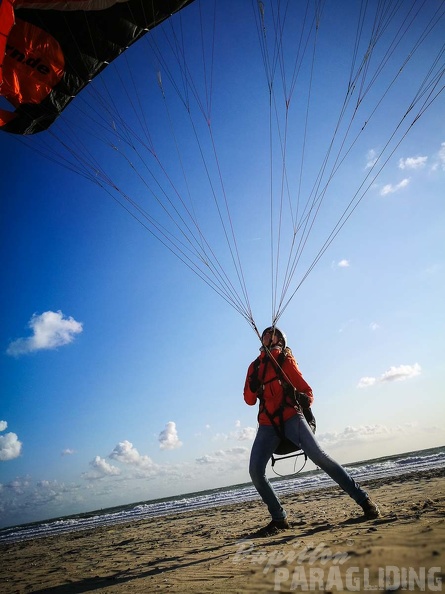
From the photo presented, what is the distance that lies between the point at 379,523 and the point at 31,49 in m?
9.90

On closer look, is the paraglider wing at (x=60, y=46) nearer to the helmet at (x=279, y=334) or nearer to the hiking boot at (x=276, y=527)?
the helmet at (x=279, y=334)

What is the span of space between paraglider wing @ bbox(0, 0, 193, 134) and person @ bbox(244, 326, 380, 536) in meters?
7.21

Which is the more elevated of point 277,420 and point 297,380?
point 297,380

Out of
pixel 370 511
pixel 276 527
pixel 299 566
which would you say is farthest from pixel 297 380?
pixel 299 566

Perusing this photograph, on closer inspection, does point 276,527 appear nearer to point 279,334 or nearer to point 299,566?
point 299,566

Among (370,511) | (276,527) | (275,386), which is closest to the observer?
(370,511)

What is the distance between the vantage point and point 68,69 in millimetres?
6914

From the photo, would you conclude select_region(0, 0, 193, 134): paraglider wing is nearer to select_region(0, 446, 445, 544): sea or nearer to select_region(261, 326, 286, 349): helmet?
select_region(261, 326, 286, 349): helmet

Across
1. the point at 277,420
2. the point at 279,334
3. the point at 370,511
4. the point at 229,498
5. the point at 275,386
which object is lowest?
the point at 229,498

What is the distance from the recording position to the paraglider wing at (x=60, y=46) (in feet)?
20.7

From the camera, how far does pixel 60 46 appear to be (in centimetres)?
665

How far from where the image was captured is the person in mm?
4125

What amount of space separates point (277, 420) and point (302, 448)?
1.55 feet

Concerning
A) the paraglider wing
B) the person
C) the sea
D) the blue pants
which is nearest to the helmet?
the person
